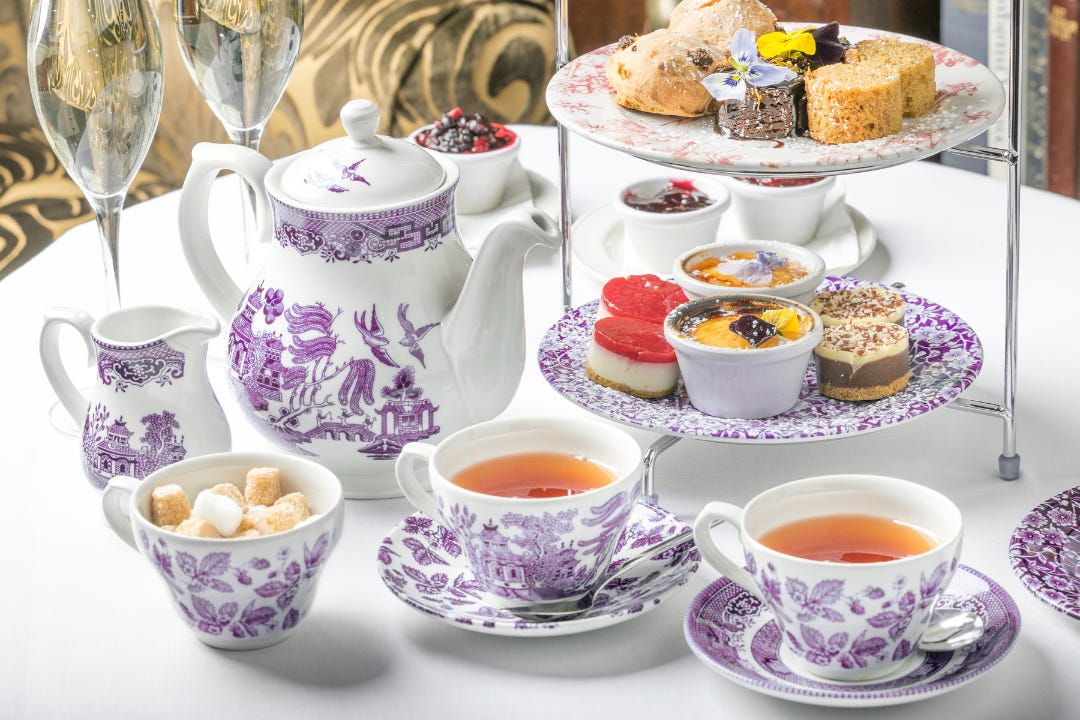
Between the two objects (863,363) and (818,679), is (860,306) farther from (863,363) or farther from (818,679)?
(818,679)

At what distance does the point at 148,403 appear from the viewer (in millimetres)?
933

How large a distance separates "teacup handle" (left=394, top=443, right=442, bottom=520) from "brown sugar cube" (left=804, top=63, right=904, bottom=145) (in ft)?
1.17

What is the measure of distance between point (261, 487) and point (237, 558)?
71 millimetres

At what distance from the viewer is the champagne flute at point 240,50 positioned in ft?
3.98

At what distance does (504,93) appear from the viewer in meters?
2.36

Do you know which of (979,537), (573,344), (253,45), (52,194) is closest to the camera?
(979,537)

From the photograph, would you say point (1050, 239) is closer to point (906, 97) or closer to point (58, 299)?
point (906, 97)

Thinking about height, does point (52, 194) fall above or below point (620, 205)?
below

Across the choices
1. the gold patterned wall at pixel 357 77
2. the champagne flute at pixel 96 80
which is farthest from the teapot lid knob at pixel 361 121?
the gold patterned wall at pixel 357 77

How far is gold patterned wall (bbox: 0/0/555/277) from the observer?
2273 millimetres

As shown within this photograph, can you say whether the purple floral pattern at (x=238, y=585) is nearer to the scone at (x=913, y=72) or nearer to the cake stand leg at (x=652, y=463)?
the cake stand leg at (x=652, y=463)

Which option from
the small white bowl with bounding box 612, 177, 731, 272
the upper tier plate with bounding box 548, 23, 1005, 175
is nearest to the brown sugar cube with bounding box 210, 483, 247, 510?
the upper tier plate with bounding box 548, 23, 1005, 175

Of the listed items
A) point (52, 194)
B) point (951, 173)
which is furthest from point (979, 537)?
point (52, 194)

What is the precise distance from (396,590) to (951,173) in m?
0.95
